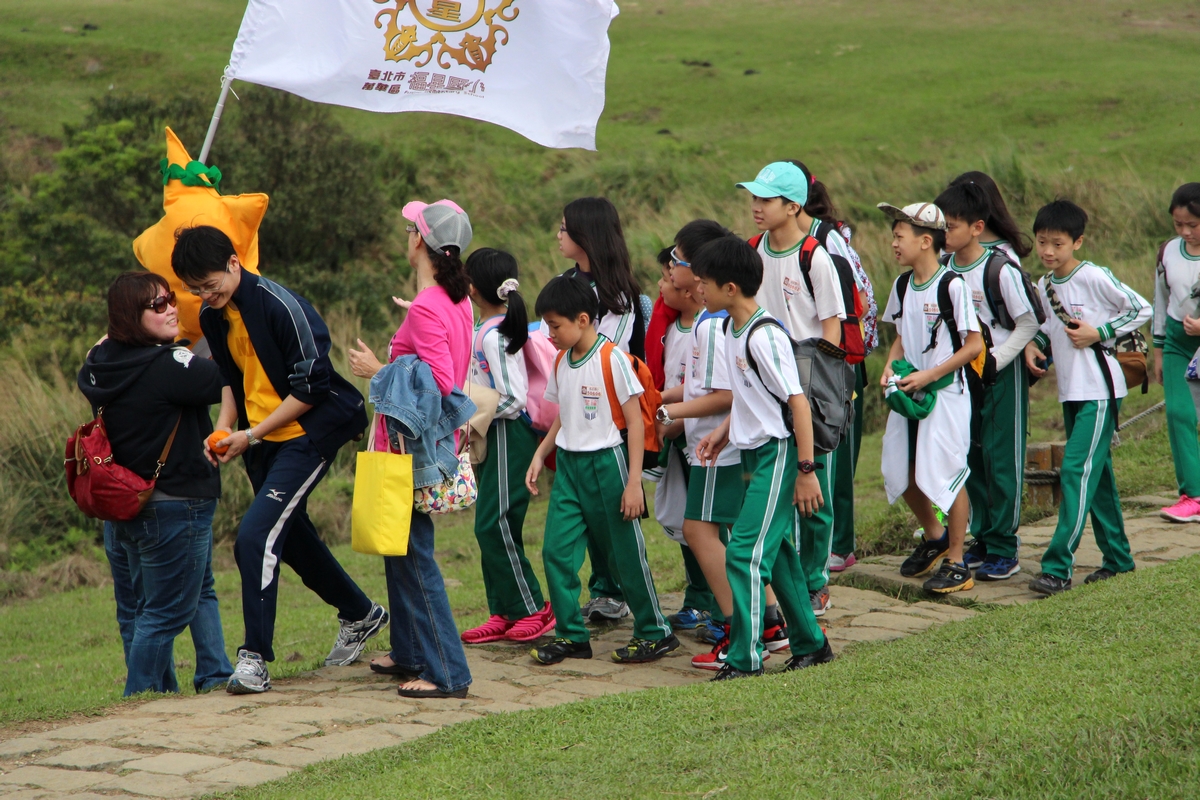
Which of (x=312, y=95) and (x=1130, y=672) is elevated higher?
(x=312, y=95)

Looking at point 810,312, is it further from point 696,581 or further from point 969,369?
point 696,581

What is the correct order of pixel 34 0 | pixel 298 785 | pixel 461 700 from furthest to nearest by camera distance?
1. pixel 34 0
2. pixel 461 700
3. pixel 298 785

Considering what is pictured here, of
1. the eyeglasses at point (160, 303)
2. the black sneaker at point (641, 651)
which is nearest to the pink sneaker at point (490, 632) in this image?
the black sneaker at point (641, 651)

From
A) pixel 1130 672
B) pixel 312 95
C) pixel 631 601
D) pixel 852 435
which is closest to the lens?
pixel 1130 672

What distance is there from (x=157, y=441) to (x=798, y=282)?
2.81 meters

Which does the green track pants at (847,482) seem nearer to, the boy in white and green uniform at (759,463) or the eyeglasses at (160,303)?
the boy in white and green uniform at (759,463)

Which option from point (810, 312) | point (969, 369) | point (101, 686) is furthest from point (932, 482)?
point (101, 686)

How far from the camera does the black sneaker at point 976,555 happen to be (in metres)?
6.29

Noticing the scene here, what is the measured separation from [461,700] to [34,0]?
31.1 meters

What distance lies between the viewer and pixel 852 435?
6.40m

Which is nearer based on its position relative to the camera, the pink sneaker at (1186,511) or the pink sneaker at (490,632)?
the pink sneaker at (490,632)

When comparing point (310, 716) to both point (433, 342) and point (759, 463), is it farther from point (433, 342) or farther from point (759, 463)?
point (759, 463)

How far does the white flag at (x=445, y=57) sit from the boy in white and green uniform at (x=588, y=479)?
121 cm

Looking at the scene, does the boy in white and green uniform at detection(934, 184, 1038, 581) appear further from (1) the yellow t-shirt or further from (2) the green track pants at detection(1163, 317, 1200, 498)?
(1) the yellow t-shirt
